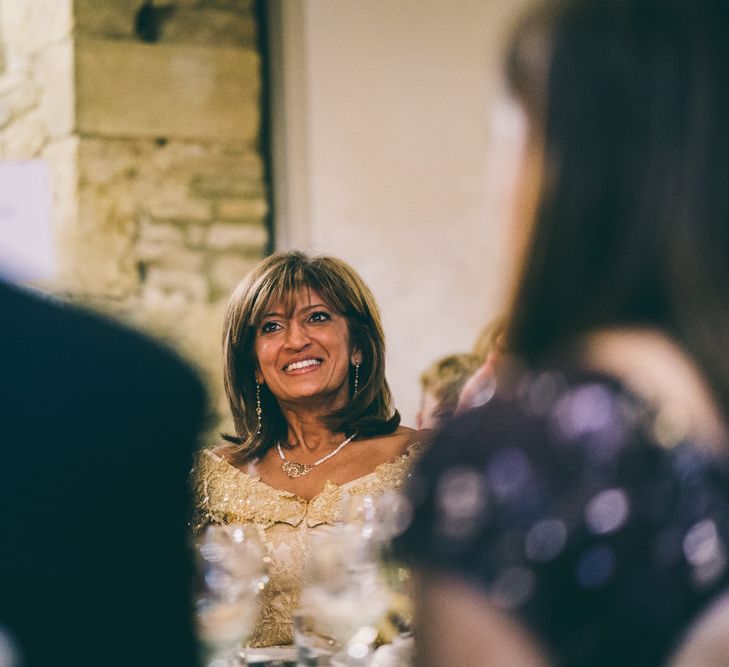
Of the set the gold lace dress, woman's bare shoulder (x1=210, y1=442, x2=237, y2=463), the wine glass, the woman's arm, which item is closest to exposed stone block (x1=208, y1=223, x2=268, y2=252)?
woman's bare shoulder (x1=210, y1=442, x2=237, y2=463)

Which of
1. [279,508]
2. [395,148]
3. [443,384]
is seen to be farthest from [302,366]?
[395,148]

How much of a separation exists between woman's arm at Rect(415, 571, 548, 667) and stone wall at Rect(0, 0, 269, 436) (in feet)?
11.1

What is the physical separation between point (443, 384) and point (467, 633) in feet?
9.73

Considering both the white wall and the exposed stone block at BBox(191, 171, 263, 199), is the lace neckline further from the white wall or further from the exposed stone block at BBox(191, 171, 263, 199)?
the exposed stone block at BBox(191, 171, 263, 199)

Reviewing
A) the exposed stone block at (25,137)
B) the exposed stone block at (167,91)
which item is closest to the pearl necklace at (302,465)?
the exposed stone block at (167,91)

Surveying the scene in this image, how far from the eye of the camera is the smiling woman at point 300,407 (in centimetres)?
303

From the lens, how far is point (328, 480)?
3.07m

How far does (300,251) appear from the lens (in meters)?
3.19

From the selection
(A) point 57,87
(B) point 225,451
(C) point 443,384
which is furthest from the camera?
(A) point 57,87

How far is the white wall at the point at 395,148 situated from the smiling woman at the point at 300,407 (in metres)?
1.30

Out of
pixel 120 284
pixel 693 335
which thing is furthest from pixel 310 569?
pixel 120 284

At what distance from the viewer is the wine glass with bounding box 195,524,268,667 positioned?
5.30ft

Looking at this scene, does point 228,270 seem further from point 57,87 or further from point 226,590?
point 226,590

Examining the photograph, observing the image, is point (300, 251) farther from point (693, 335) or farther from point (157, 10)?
point (693, 335)
